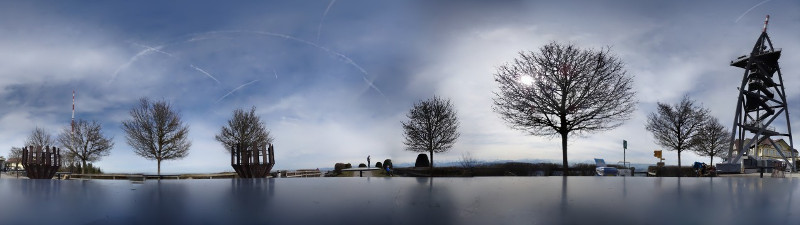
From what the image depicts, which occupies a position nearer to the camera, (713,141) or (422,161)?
(422,161)

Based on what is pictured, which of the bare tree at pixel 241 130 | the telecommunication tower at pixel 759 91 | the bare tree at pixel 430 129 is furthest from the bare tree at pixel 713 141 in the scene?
the bare tree at pixel 241 130

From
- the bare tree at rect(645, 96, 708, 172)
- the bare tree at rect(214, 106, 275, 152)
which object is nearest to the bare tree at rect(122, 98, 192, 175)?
the bare tree at rect(214, 106, 275, 152)

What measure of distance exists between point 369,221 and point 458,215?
0.45m

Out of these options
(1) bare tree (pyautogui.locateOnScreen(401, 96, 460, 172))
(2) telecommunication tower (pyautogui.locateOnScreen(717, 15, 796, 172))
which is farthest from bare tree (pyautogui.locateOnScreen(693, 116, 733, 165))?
(1) bare tree (pyautogui.locateOnScreen(401, 96, 460, 172))

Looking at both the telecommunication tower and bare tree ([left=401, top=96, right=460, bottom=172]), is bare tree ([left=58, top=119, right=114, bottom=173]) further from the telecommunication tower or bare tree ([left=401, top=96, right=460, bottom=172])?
the telecommunication tower

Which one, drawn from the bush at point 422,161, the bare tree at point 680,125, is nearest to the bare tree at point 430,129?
the bush at point 422,161

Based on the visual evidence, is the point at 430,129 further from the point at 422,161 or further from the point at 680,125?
the point at 680,125

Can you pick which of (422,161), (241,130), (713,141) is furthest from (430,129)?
(713,141)

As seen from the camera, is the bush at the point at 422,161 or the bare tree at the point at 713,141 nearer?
the bush at the point at 422,161

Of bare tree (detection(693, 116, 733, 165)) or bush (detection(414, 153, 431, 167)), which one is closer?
bush (detection(414, 153, 431, 167))

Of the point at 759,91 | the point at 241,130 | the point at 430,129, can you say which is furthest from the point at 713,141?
the point at 241,130

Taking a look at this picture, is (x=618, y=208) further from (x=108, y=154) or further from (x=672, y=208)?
(x=108, y=154)

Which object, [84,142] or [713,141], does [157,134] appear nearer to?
[84,142]

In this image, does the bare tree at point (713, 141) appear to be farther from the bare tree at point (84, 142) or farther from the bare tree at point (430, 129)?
the bare tree at point (84, 142)
